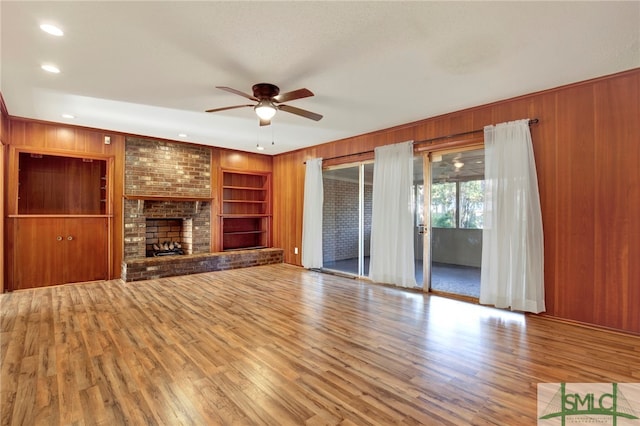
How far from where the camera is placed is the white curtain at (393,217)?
4.71 metres

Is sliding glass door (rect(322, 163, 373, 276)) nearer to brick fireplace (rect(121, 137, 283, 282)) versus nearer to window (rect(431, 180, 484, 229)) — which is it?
window (rect(431, 180, 484, 229))

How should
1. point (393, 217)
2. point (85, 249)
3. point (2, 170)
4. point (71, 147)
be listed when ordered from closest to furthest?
1. point (2, 170)
2. point (393, 217)
3. point (71, 147)
4. point (85, 249)

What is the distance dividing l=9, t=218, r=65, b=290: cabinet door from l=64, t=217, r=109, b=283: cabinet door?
0.32 feet

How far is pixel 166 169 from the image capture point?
19.6 feet

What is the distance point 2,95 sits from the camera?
366 centimetres

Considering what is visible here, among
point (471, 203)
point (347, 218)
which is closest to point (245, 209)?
point (347, 218)

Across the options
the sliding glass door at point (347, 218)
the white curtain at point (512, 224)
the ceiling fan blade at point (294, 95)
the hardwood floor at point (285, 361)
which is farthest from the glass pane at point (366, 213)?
the ceiling fan blade at point (294, 95)

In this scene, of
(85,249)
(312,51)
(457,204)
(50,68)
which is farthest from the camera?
(85,249)

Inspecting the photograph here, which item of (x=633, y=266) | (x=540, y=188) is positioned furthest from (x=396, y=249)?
(x=633, y=266)

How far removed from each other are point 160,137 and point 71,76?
8.90 ft

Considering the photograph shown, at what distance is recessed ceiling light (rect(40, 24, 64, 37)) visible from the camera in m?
2.28

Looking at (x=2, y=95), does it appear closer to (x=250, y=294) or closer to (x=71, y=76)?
(x=71, y=76)

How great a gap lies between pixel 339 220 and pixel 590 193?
412 centimetres

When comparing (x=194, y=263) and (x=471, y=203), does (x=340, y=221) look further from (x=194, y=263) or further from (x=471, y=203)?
(x=194, y=263)
